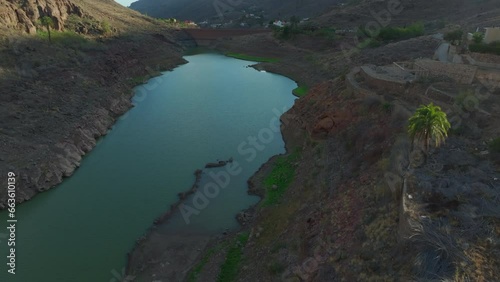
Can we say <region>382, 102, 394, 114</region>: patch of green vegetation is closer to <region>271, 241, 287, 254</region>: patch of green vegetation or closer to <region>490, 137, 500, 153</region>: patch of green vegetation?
<region>490, 137, 500, 153</region>: patch of green vegetation

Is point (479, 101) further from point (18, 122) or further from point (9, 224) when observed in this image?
point (18, 122)

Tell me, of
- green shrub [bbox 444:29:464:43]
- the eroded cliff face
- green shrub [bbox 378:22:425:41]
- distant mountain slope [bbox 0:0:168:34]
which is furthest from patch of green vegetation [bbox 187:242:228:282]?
green shrub [bbox 378:22:425:41]

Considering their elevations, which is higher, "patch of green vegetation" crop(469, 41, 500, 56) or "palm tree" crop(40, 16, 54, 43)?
"patch of green vegetation" crop(469, 41, 500, 56)

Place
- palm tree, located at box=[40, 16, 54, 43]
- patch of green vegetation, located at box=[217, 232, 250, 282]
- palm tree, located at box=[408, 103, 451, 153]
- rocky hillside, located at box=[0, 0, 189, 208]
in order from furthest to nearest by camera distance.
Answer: palm tree, located at box=[40, 16, 54, 43]
rocky hillside, located at box=[0, 0, 189, 208]
patch of green vegetation, located at box=[217, 232, 250, 282]
palm tree, located at box=[408, 103, 451, 153]

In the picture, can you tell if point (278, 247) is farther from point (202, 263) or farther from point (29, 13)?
point (29, 13)

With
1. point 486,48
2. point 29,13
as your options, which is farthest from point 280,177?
point 29,13
